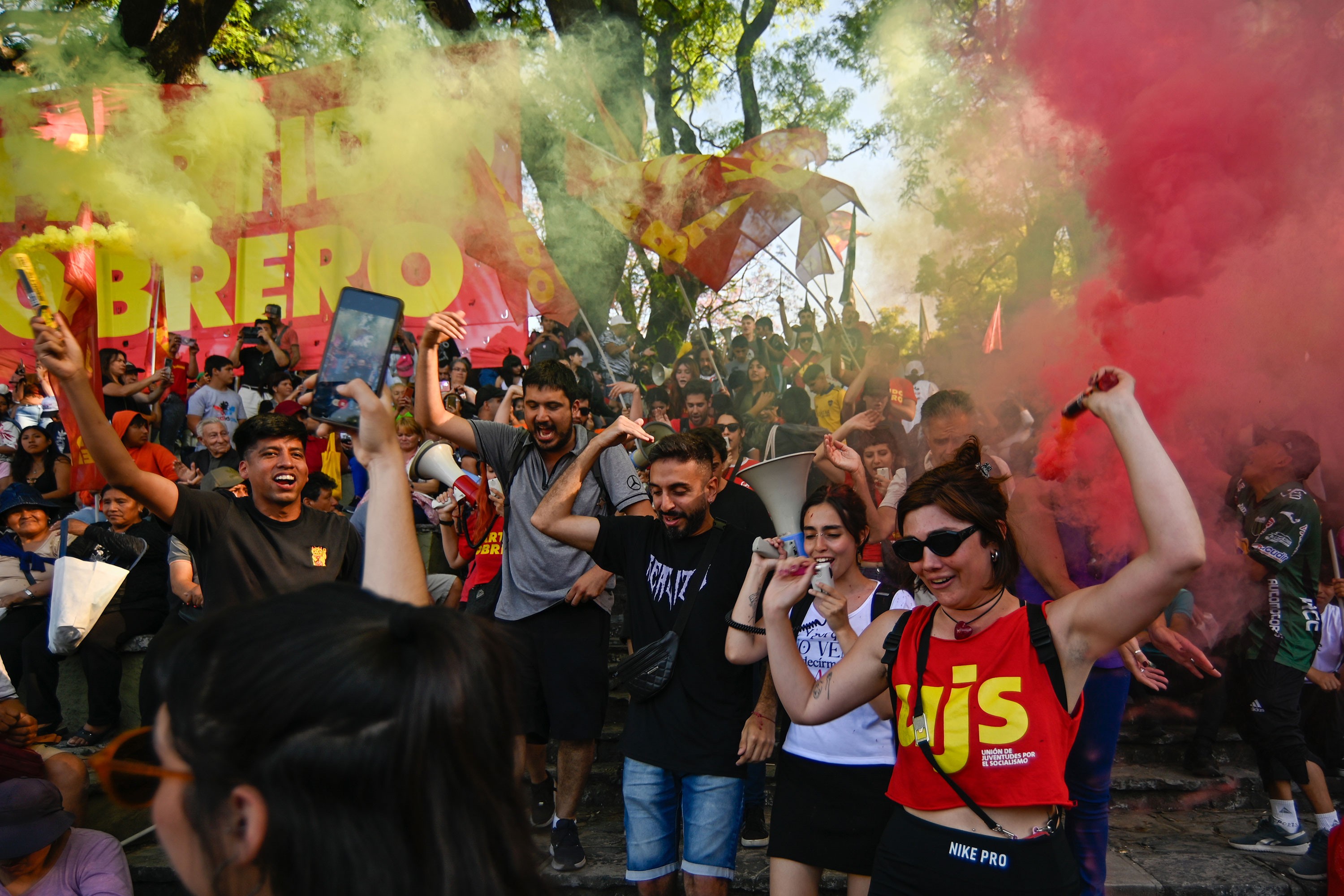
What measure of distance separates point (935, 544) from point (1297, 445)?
2424 millimetres

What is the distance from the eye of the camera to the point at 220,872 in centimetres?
99

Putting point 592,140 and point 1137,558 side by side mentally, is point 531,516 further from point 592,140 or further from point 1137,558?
point 592,140

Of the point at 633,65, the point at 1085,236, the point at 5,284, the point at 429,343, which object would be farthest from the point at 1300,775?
the point at 5,284

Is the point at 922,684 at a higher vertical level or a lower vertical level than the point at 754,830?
higher

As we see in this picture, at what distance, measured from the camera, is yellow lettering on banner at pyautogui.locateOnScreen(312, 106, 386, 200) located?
30.9 ft

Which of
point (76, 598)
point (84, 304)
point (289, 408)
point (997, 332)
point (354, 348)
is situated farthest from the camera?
point (289, 408)

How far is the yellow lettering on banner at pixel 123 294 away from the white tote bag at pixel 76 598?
5653 mm

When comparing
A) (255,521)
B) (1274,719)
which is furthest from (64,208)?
(1274,719)

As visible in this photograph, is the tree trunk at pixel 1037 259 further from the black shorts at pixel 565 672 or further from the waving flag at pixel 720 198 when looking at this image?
the waving flag at pixel 720 198

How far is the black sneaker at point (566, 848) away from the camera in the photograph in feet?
13.4

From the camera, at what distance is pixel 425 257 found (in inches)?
393

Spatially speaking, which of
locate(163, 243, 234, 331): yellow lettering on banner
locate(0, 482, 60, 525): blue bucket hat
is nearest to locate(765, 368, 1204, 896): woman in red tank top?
locate(0, 482, 60, 525): blue bucket hat

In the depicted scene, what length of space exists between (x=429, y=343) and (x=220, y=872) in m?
2.64

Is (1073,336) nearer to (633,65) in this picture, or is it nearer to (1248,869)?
(1248,869)
